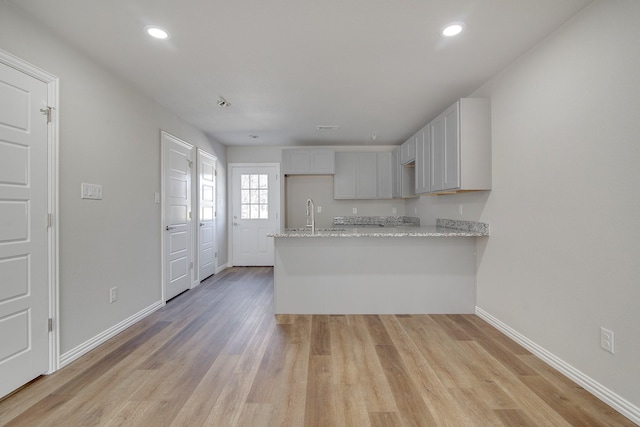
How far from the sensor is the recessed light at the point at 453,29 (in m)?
2.02

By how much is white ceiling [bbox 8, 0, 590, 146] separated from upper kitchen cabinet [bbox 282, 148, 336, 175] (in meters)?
1.65

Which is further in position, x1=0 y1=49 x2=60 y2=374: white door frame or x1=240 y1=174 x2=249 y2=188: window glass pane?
x1=240 y1=174 x2=249 y2=188: window glass pane

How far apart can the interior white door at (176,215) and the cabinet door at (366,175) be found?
9.63ft

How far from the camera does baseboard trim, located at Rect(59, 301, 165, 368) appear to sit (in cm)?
226

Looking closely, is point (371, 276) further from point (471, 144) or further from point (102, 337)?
point (102, 337)

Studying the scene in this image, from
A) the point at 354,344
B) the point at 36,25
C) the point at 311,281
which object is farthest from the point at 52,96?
the point at 354,344

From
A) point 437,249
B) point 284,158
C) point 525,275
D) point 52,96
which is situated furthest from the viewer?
point 284,158

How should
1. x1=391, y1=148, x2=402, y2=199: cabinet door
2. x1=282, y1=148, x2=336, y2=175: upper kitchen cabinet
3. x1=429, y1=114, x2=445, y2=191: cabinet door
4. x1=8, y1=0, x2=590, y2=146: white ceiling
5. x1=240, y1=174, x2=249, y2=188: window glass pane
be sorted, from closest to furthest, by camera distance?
x1=8, y1=0, x2=590, y2=146: white ceiling < x1=429, y1=114, x2=445, y2=191: cabinet door < x1=391, y1=148, x2=402, y2=199: cabinet door < x1=282, y1=148, x2=336, y2=175: upper kitchen cabinet < x1=240, y1=174, x2=249, y2=188: window glass pane

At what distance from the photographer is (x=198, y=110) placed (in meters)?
3.75

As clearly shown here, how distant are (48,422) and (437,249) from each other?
133 inches

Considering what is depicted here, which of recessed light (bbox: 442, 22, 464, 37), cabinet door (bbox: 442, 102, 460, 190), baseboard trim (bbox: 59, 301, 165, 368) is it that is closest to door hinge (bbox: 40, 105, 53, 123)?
baseboard trim (bbox: 59, 301, 165, 368)

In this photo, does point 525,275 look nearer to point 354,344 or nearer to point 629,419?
point 629,419

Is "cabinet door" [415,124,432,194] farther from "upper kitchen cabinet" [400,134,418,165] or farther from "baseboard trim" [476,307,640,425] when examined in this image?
"baseboard trim" [476,307,640,425]

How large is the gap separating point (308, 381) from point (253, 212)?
4.21 meters
